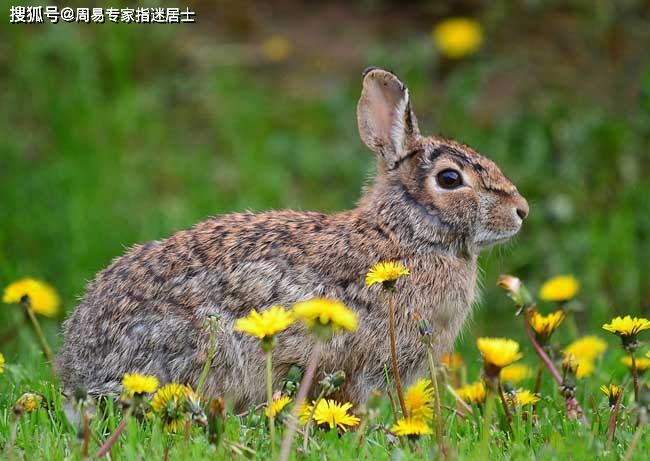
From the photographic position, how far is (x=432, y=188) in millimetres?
5016

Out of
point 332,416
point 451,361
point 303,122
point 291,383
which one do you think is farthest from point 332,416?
point 303,122

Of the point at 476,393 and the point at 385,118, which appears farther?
the point at 385,118

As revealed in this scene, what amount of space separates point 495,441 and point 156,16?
586cm

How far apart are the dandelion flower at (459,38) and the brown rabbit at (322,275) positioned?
12.2 feet

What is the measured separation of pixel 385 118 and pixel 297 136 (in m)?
3.92

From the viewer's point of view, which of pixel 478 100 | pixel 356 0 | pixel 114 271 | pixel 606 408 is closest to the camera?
pixel 606 408

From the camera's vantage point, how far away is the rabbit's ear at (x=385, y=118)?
5.14m

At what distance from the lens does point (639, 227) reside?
807 centimetres

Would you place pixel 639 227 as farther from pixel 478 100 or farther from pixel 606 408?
pixel 606 408

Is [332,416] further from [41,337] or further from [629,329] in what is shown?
[41,337]

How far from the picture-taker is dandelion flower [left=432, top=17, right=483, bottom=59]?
8773 mm

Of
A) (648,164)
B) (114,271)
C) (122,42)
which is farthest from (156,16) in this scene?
(114,271)

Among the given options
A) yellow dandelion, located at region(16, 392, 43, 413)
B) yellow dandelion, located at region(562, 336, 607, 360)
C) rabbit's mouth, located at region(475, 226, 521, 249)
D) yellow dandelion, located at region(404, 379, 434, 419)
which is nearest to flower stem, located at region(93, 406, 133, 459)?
yellow dandelion, located at region(16, 392, 43, 413)

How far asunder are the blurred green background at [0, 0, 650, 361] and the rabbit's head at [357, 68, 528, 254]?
257cm
